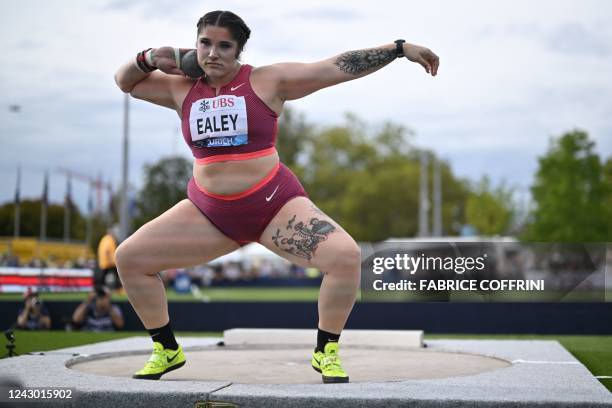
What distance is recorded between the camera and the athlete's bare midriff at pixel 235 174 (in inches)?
190

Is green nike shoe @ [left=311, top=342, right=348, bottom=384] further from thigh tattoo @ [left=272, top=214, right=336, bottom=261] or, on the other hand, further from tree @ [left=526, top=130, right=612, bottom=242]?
tree @ [left=526, top=130, right=612, bottom=242]

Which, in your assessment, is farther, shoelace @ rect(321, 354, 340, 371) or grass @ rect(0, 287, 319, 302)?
grass @ rect(0, 287, 319, 302)

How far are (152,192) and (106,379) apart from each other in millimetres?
37223

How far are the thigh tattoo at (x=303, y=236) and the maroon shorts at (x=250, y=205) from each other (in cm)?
14

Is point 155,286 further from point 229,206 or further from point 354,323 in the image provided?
point 354,323

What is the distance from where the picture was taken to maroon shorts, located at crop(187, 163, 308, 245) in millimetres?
4820

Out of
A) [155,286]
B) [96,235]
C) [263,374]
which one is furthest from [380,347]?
[96,235]

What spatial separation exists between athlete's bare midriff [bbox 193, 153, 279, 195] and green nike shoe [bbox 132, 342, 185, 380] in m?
1.06

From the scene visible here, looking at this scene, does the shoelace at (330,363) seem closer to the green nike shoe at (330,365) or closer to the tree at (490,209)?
the green nike shoe at (330,365)

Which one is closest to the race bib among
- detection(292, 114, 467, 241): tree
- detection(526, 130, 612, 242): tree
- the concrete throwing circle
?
the concrete throwing circle

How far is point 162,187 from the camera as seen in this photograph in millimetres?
41375

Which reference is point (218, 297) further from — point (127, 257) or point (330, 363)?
point (330, 363)

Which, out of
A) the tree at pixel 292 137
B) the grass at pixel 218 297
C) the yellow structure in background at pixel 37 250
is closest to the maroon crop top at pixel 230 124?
the grass at pixel 218 297

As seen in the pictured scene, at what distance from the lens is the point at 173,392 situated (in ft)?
13.1
